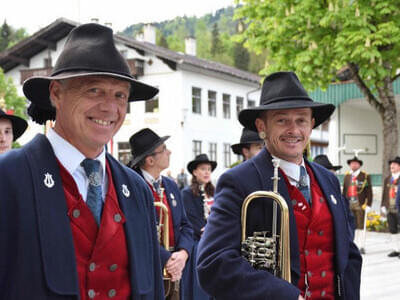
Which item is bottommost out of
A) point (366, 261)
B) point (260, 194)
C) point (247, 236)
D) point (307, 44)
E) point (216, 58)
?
point (366, 261)

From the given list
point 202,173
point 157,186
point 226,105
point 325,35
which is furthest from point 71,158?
point 226,105

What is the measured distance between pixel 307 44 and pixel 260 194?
1669 centimetres

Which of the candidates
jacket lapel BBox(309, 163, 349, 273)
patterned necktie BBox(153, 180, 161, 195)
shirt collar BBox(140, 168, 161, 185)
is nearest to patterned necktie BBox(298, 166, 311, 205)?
jacket lapel BBox(309, 163, 349, 273)

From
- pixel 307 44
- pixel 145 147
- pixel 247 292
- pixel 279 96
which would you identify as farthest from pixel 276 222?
pixel 307 44

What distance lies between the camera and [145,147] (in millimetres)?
7473

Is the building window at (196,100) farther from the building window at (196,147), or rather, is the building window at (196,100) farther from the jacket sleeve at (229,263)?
the jacket sleeve at (229,263)

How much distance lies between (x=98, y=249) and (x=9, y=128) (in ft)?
12.4

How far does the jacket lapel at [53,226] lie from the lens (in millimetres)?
2609

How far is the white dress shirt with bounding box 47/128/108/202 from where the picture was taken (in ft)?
9.46

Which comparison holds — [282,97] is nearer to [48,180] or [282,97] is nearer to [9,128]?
[48,180]

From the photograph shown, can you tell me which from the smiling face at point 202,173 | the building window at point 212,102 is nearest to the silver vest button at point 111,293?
the smiling face at point 202,173

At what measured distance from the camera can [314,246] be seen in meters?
3.90

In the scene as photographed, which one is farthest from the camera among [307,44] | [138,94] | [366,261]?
[307,44]

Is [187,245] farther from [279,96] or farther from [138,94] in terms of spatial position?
[138,94]
